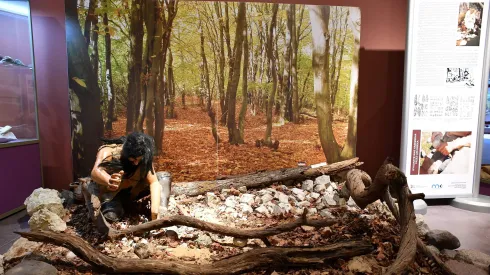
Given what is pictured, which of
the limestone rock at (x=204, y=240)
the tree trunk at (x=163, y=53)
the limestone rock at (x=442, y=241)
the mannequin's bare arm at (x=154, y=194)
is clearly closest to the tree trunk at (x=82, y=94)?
the tree trunk at (x=163, y=53)

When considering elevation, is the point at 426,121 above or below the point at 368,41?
below

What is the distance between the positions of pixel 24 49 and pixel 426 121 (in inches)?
214

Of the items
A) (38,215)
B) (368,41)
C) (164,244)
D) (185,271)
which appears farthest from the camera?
(368,41)

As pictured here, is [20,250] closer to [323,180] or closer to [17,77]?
[17,77]

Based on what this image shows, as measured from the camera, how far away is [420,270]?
8.05 feet

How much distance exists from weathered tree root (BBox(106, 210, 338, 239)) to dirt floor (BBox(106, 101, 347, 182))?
1.72 meters

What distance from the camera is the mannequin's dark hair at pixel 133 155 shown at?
9.60ft

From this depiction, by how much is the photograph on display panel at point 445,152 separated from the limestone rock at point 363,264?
2.48 m

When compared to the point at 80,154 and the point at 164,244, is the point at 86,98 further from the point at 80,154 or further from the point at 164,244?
the point at 164,244

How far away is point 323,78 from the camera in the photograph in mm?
4520

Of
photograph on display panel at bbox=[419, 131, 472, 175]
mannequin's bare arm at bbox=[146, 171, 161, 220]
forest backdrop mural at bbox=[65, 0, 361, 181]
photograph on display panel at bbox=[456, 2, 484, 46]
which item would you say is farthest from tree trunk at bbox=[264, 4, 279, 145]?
photograph on display panel at bbox=[456, 2, 484, 46]

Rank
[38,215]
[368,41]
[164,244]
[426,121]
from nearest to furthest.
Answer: [164,244] → [38,215] → [426,121] → [368,41]

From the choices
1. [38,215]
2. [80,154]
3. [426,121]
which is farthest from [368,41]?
[38,215]

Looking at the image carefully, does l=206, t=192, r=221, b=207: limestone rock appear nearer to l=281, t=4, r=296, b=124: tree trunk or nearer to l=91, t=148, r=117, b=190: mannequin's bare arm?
l=91, t=148, r=117, b=190: mannequin's bare arm
